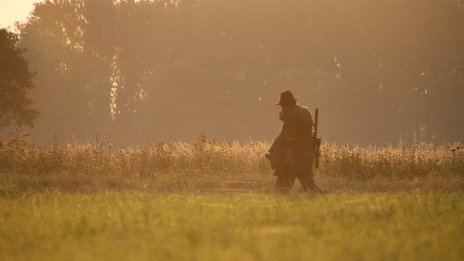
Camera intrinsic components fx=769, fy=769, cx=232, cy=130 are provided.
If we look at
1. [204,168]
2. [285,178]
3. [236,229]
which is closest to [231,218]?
[236,229]

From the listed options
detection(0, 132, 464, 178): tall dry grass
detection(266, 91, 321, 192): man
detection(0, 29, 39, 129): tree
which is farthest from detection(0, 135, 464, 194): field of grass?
detection(0, 29, 39, 129): tree

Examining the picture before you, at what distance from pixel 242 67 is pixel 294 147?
51680 mm

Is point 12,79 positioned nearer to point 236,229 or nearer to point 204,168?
point 204,168

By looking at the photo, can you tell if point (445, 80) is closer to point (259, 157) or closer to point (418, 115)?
point (418, 115)

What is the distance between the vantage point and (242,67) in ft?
221

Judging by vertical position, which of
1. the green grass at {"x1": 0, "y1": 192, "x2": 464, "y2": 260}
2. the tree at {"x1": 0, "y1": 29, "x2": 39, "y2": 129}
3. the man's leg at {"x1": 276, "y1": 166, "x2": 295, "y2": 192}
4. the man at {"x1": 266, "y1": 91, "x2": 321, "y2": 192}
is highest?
the tree at {"x1": 0, "y1": 29, "x2": 39, "y2": 129}

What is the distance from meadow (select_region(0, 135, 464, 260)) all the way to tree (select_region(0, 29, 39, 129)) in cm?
2055

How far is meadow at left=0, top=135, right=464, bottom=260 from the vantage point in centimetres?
752

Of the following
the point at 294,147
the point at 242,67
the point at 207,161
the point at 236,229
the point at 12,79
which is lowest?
the point at 236,229

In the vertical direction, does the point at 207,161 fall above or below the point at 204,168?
above

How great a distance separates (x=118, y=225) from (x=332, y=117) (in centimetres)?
5765

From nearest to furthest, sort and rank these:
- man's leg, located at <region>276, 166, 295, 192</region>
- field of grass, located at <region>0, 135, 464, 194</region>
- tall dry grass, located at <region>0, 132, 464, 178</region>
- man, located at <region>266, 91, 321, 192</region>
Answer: man, located at <region>266, 91, 321, 192</region> → man's leg, located at <region>276, 166, 295, 192</region> → field of grass, located at <region>0, 135, 464, 194</region> → tall dry grass, located at <region>0, 132, 464, 178</region>

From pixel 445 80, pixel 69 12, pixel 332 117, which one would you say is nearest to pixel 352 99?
pixel 332 117

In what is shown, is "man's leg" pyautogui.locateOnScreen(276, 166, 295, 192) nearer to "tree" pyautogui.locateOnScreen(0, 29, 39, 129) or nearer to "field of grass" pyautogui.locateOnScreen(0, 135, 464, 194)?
"field of grass" pyautogui.locateOnScreen(0, 135, 464, 194)
